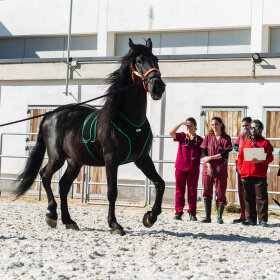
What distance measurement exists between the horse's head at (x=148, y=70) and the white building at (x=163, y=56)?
642 cm

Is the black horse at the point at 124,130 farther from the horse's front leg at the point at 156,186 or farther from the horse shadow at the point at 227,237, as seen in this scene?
the horse shadow at the point at 227,237

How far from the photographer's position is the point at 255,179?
8719mm

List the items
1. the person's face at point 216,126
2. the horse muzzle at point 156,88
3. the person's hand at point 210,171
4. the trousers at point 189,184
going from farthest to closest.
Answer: the trousers at point 189,184 < the person's face at point 216,126 < the person's hand at point 210,171 < the horse muzzle at point 156,88

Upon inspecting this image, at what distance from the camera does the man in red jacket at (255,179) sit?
867cm

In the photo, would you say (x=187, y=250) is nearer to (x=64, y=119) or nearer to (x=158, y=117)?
(x=64, y=119)

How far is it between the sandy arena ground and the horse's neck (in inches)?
54.7

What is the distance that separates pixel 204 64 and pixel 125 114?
7272 millimetres

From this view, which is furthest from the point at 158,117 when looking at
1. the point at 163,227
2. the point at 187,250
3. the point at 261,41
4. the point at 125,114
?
the point at 187,250

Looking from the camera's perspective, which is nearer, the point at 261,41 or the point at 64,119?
the point at 64,119

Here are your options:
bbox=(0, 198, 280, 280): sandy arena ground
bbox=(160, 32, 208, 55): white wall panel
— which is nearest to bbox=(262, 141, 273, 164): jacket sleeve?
bbox=(0, 198, 280, 280): sandy arena ground

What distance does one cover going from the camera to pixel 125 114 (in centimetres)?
664

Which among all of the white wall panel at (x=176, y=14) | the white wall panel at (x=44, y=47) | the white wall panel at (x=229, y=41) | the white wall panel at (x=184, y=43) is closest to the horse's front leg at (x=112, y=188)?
the white wall panel at (x=176, y=14)

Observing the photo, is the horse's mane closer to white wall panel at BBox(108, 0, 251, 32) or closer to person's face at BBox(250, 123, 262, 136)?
person's face at BBox(250, 123, 262, 136)

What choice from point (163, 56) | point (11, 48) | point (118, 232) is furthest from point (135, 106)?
point (11, 48)
